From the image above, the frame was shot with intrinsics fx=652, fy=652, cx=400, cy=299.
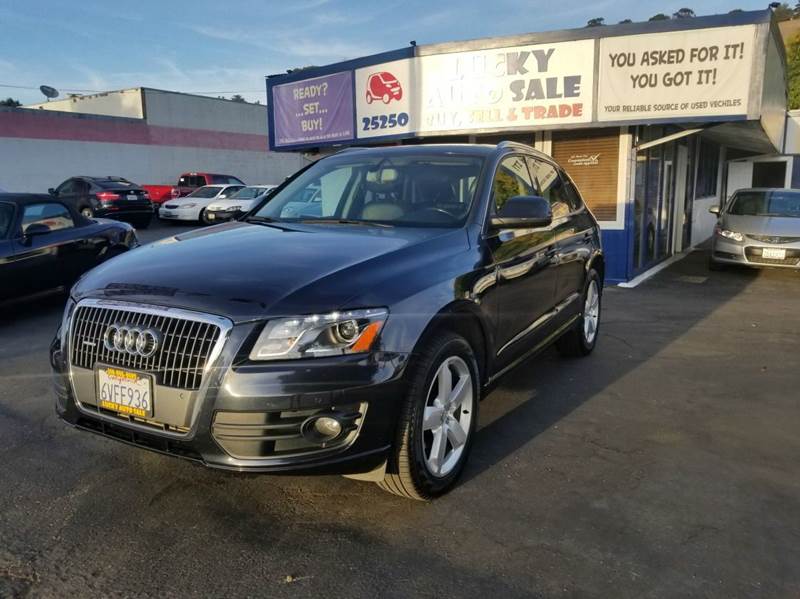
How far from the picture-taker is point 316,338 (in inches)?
104

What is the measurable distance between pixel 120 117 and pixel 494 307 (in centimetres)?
2971

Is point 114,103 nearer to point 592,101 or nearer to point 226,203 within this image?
point 226,203

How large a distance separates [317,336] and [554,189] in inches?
123

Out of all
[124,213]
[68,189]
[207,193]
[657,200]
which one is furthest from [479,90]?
[68,189]

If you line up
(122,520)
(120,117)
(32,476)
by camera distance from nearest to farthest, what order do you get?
(122,520), (32,476), (120,117)

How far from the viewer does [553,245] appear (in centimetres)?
463

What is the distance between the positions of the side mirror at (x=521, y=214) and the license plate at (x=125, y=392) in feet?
6.77

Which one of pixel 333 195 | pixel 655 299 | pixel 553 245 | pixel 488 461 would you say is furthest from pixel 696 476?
pixel 655 299

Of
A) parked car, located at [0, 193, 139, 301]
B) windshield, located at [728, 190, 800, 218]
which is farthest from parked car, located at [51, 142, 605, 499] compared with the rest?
windshield, located at [728, 190, 800, 218]

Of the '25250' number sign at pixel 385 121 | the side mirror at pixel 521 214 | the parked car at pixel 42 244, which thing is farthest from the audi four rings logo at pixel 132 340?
the '25250' number sign at pixel 385 121

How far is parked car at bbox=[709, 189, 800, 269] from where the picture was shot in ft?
34.1

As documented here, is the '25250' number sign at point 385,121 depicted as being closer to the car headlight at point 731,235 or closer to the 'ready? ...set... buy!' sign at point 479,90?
the 'ready? ...set... buy!' sign at point 479,90

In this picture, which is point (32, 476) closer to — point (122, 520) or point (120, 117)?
point (122, 520)

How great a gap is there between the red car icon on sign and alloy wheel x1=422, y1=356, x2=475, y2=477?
864 cm
